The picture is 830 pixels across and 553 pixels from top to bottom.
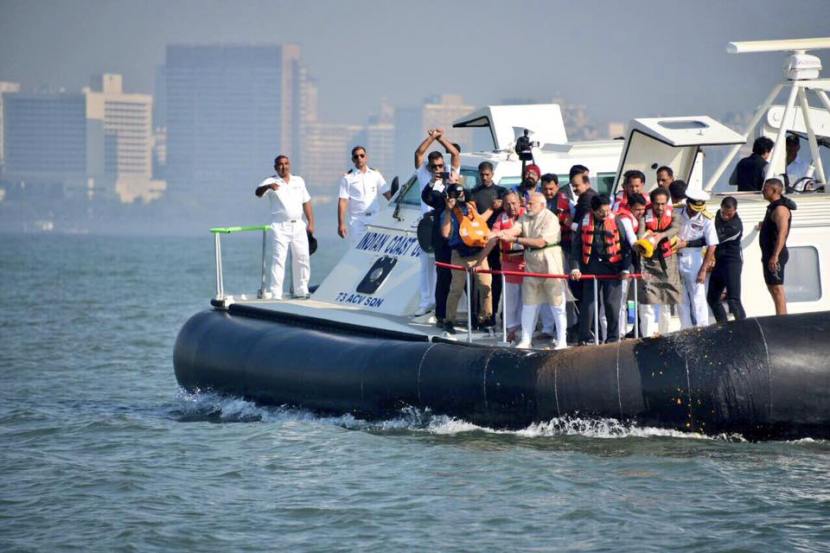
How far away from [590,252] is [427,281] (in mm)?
2537

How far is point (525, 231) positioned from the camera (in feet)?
46.2

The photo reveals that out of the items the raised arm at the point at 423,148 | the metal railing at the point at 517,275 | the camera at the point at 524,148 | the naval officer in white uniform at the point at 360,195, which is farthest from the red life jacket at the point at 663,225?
the naval officer in white uniform at the point at 360,195

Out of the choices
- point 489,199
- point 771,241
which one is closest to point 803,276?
point 771,241

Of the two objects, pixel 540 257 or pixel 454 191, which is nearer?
pixel 540 257

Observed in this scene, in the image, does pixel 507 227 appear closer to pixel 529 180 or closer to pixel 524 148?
pixel 529 180

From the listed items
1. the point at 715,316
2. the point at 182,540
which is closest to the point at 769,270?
the point at 715,316

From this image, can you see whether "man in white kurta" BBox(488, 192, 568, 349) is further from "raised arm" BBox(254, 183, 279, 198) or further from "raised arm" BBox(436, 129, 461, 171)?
"raised arm" BBox(254, 183, 279, 198)

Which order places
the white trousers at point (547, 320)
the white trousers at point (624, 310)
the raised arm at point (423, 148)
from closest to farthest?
the white trousers at point (624, 310) → the white trousers at point (547, 320) → the raised arm at point (423, 148)

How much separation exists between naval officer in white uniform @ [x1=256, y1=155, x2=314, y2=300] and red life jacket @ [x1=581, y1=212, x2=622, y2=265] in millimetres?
4488

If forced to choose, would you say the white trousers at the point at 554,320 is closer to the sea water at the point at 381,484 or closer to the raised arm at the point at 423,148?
the sea water at the point at 381,484

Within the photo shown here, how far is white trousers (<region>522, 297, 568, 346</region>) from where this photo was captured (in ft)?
46.1

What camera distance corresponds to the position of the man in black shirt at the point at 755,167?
1575cm

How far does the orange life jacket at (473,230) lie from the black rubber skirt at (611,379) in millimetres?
1021

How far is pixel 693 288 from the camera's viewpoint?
14.0 metres
